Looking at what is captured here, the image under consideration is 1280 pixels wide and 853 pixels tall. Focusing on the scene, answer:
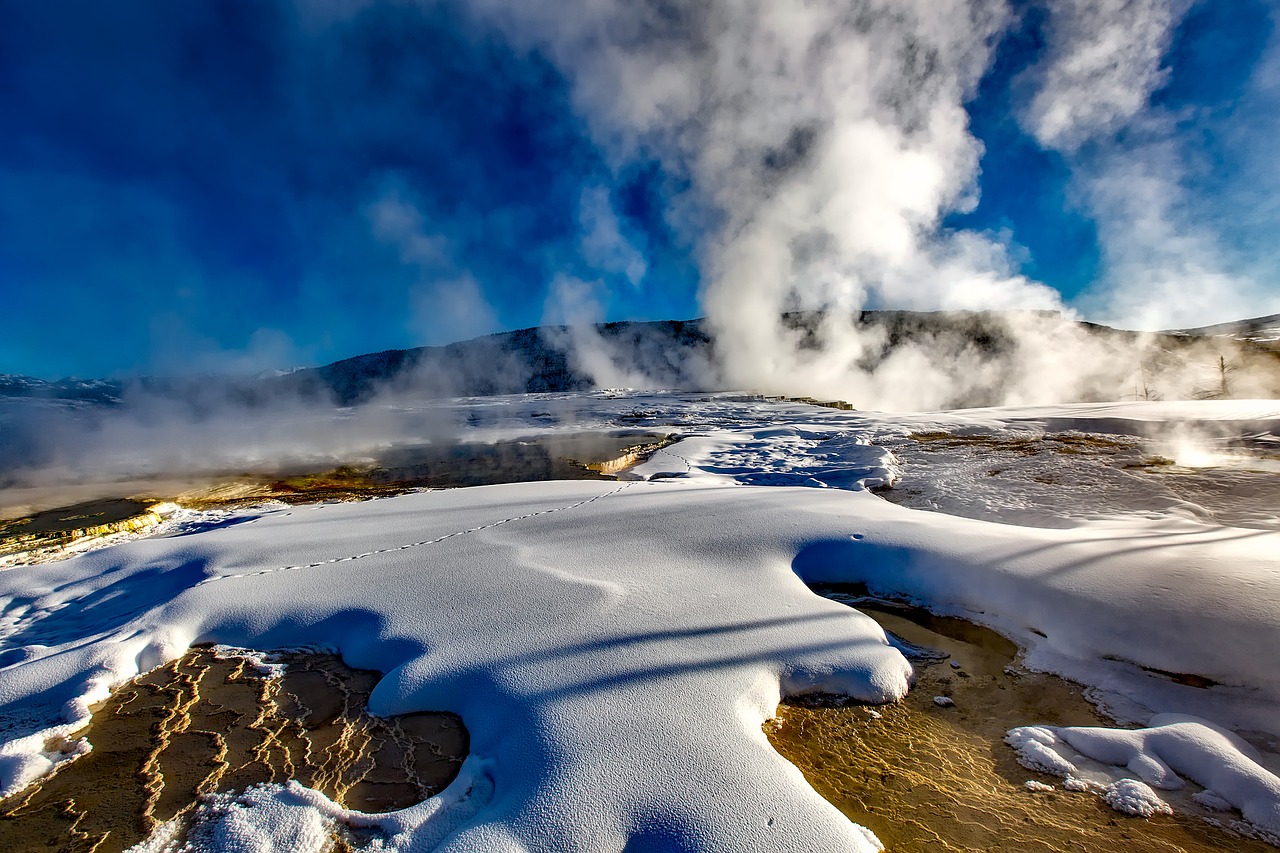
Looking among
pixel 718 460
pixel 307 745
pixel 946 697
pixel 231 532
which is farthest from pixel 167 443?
pixel 946 697

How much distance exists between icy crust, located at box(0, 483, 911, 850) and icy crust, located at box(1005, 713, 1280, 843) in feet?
2.24

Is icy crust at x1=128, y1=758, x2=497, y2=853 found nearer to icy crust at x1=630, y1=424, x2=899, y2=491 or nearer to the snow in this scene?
the snow

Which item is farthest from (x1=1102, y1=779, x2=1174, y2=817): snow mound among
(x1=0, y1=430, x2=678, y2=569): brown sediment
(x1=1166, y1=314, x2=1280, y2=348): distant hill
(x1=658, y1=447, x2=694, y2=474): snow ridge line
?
(x1=1166, y1=314, x2=1280, y2=348): distant hill

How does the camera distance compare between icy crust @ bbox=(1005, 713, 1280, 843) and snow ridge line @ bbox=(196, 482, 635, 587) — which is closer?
icy crust @ bbox=(1005, 713, 1280, 843)

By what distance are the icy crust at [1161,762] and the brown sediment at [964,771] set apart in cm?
6

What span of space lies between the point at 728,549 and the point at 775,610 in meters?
0.98

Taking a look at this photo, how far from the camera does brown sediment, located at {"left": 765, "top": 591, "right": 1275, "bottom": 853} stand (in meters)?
1.91

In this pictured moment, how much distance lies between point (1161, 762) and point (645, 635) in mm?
2366

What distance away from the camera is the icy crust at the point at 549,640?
6.28ft

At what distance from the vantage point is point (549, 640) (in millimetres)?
2980

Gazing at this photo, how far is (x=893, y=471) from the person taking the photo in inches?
320

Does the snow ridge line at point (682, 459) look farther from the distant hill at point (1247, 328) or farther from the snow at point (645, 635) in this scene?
the distant hill at point (1247, 328)

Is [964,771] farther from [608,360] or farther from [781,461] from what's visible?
[608,360]

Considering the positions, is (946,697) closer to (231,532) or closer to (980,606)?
(980,606)
